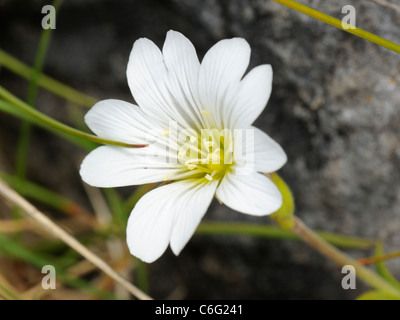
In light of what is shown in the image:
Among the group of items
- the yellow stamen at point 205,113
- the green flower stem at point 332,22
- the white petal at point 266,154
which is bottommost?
the white petal at point 266,154

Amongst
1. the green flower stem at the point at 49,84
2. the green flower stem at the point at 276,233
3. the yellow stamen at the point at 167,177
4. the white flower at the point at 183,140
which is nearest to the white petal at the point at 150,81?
the white flower at the point at 183,140

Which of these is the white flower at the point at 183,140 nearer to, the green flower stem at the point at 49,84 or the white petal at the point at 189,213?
the white petal at the point at 189,213

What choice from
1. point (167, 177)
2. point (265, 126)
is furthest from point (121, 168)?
point (265, 126)

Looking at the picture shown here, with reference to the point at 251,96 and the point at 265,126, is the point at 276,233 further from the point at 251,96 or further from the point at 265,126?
the point at 251,96

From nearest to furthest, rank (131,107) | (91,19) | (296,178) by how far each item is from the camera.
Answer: (131,107), (296,178), (91,19)

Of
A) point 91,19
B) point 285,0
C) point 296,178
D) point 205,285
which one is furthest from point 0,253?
point 285,0
